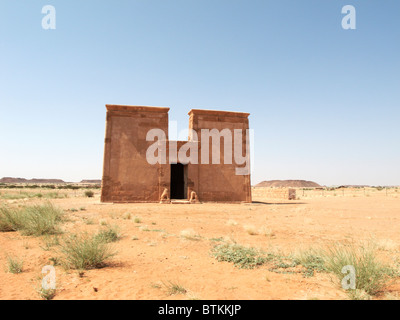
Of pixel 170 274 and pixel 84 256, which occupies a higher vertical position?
pixel 84 256

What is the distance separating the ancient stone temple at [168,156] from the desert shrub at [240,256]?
42.7 ft

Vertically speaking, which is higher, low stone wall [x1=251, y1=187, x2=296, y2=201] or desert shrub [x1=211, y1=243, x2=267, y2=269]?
desert shrub [x1=211, y1=243, x2=267, y2=269]

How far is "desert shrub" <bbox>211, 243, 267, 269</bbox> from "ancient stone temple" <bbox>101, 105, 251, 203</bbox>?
1302 cm

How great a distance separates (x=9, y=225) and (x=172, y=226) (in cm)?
522

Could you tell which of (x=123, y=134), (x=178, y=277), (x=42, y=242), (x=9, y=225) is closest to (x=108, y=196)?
(x=123, y=134)

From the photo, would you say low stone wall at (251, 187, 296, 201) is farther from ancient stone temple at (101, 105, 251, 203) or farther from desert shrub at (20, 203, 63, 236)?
desert shrub at (20, 203, 63, 236)

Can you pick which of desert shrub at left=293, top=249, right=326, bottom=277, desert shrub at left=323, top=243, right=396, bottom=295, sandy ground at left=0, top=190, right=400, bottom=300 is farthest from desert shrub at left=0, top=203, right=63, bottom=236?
desert shrub at left=323, top=243, right=396, bottom=295

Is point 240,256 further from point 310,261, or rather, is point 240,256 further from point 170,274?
point 170,274

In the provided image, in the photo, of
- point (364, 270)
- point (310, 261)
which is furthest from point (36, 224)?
point (364, 270)

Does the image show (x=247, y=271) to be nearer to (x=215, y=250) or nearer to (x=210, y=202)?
(x=215, y=250)

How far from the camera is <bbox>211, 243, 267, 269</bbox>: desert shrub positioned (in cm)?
524

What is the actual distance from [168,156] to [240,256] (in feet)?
47.1

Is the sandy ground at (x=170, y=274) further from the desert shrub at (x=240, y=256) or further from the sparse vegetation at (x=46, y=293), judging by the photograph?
the desert shrub at (x=240, y=256)

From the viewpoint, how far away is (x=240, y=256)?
559 centimetres
